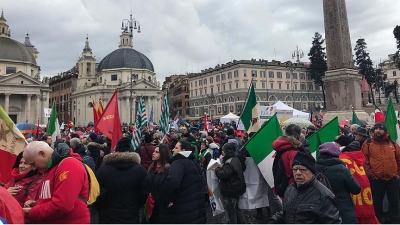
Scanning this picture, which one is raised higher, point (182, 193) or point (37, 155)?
point (37, 155)

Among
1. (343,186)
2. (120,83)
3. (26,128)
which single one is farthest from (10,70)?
(343,186)

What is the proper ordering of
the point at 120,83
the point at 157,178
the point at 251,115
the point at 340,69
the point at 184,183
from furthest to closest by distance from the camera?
the point at 120,83 < the point at 340,69 < the point at 251,115 < the point at 157,178 < the point at 184,183

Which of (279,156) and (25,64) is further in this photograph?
(25,64)

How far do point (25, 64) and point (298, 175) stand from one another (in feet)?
224

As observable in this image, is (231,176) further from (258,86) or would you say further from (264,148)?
(258,86)

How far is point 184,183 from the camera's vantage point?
4188mm

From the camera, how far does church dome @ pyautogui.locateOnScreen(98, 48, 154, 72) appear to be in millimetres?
76375

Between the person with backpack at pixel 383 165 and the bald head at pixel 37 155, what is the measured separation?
5.08 m

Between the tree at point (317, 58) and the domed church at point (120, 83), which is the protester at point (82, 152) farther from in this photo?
the domed church at point (120, 83)

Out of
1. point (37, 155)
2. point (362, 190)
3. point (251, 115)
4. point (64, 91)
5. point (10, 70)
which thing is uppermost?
point (10, 70)

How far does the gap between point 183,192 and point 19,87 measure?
60360 mm

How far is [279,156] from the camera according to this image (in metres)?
4.23

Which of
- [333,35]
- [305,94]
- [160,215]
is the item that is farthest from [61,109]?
[160,215]

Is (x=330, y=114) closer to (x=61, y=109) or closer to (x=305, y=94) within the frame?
(x=305, y=94)
